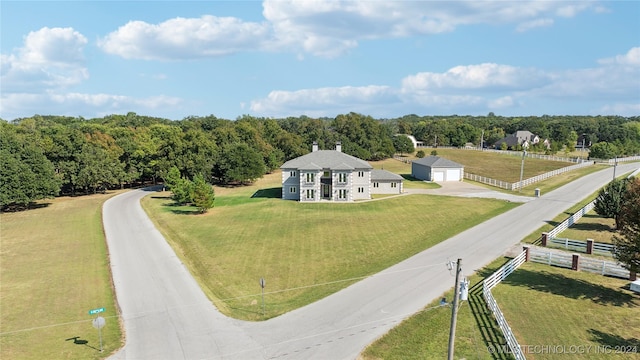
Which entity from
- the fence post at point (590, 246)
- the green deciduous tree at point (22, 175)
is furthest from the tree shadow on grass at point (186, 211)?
the fence post at point (590, 246)

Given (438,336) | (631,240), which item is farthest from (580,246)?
(438,336)

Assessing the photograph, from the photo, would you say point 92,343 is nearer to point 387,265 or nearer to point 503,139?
point 387,265

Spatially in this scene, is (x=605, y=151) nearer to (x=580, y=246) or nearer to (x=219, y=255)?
(x=580, y=246)

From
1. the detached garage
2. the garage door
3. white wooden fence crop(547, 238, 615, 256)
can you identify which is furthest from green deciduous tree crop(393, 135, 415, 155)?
white wooden fence crop(547, 238, 615, 256)

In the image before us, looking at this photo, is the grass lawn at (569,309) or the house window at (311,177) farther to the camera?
the house window at (311,177)

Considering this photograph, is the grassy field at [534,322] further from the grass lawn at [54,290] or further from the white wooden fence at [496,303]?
the grass lawn at [54,290]

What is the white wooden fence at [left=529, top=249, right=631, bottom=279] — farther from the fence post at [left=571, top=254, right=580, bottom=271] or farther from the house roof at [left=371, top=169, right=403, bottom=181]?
the house roof at [left=371, top=169, right=403, bottom=181]

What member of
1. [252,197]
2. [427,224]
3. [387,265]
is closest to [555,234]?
[427,224]
